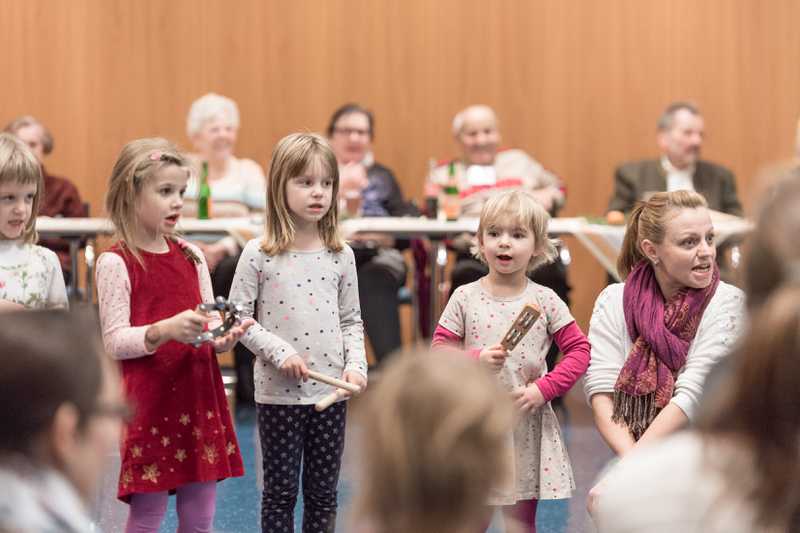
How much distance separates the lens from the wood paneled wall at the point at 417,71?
734 centimetres

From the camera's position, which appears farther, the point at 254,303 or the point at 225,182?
the point at 225,182

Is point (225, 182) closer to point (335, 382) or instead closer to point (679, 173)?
point (679, 173)

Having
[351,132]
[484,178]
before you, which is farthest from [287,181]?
[351,132]

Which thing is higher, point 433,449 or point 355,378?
point 433,449

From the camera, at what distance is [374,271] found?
588 cm

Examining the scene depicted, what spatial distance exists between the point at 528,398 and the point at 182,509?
933 mm

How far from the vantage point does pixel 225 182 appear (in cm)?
594

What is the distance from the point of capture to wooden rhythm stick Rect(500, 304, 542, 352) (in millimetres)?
2922

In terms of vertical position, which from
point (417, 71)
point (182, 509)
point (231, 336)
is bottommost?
point (182, 509)

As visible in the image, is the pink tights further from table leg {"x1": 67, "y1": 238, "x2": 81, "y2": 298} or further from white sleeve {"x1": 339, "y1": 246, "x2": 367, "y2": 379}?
table leg {"x1": 67, "y1": 238, "x2": 81, "y2": 298}

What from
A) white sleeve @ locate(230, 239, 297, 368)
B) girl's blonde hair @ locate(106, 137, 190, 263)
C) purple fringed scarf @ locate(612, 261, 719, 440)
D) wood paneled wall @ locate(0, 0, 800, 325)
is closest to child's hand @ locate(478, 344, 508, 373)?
purple fringed scarf @ locate(612, 261, 719, 440)

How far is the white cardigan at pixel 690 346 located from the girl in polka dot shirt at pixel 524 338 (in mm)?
123

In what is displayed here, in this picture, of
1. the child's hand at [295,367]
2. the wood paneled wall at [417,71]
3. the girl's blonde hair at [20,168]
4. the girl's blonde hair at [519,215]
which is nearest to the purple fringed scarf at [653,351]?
the girl's blonde hair at [519,215]

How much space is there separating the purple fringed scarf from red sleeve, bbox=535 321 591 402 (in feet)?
0.60
